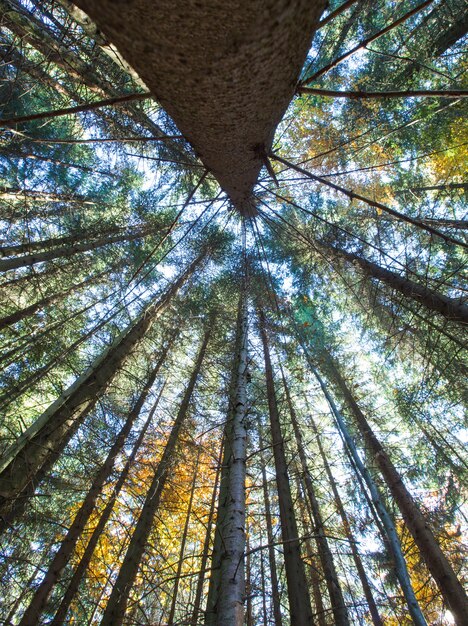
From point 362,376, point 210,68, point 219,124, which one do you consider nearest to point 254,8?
point 210,68

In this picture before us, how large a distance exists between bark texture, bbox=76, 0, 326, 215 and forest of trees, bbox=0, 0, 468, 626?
0.16 m

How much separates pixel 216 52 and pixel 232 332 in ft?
30.5

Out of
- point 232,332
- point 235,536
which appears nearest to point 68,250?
point 232,332

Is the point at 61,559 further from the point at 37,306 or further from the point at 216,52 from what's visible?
the point at 216,52

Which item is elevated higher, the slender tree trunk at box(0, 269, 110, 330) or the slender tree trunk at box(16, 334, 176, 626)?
the slender tree trunk at box(0, 269, 110, 330)

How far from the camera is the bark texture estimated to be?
95cm

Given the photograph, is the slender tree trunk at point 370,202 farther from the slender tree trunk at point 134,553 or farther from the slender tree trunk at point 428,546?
the slender tree trunk at point 428,546

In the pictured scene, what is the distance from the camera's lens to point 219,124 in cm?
161

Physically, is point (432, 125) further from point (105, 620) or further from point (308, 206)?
point (105, 620)

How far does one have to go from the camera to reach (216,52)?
1.08 meters

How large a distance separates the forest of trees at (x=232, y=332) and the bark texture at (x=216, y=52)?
16cm

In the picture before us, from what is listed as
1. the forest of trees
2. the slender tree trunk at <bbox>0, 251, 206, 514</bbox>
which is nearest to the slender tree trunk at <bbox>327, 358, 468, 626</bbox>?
the forest of trees

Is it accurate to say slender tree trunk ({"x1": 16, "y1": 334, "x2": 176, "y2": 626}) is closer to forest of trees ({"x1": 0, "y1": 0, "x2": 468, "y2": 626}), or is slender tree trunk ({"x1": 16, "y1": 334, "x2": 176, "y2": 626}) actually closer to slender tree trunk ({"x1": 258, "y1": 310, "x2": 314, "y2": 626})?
forest of trees ({"x1": 0, "y1": 0, "x2": 468, "y2": 626})

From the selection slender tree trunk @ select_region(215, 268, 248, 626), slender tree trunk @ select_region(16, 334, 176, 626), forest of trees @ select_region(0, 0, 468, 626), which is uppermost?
forest of trees @ select_region(0, 0, 468, 626)
